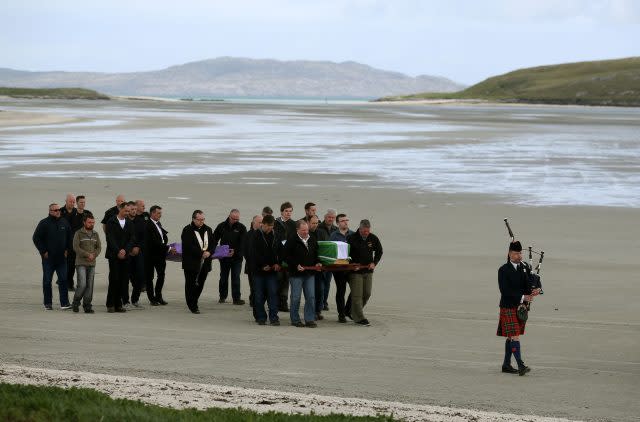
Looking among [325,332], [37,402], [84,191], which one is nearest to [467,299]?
[325,332]

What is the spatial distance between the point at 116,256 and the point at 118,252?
0.07 meters

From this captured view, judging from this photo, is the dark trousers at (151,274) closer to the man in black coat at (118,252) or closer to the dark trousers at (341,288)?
the man in black coat at (118,252)

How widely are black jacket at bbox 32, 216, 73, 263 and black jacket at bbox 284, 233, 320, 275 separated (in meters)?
3.29

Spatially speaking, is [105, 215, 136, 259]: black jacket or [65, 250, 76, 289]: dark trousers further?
[65, 250, 76, 289]: dark trousers

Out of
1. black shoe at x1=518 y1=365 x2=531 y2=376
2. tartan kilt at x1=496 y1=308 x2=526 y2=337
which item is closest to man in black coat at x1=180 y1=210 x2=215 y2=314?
tartan kilt at x1=496 y1=308 x2=526 y2=337

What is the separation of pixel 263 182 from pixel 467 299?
18152 mm

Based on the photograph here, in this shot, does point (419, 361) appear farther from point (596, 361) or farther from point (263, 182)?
point (263, 182)

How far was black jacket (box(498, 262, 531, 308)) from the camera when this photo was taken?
41.1 feet

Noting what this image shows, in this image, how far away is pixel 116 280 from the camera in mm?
16250

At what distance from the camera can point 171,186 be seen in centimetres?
3347

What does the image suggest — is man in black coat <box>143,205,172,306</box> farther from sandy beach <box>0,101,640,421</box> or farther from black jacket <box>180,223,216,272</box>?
black jacket <box>180,223,216,272</box>

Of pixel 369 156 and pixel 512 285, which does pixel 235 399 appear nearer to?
pixel 512 285

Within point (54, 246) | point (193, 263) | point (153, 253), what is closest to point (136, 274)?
point (153, 253)

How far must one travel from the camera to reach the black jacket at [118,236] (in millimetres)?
16358
